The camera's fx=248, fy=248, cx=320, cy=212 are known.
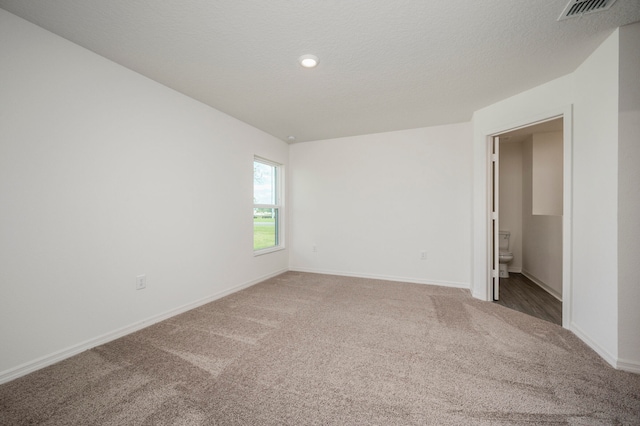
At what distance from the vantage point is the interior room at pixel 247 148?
1.69 m

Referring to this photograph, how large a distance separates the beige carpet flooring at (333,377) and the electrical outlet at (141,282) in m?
0.42

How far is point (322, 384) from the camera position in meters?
1.65

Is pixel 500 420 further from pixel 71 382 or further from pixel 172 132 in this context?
pixel 172 132

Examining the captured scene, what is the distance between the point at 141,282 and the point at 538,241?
18.2 feet

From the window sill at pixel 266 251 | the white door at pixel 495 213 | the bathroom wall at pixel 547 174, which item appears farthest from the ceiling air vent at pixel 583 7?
the window sill at pixel 266 251

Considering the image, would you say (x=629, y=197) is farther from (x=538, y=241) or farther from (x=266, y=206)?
(x=266, y=206)

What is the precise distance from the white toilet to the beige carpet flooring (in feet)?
5.88

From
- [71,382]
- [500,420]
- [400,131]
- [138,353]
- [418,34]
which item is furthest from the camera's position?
[400,131]

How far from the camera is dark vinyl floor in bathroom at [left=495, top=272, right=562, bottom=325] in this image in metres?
2.81

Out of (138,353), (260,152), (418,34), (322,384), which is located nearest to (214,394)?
(322,384)

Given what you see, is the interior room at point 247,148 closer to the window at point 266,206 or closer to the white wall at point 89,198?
the white wall at point 89,198

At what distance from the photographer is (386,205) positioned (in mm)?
4246

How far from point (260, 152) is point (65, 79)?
2418 millimetres

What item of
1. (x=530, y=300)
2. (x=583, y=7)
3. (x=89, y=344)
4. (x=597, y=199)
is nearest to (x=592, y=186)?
(x=597, y=199)
